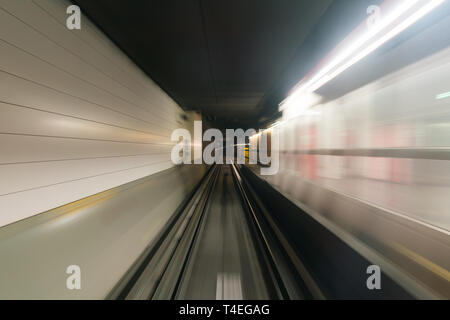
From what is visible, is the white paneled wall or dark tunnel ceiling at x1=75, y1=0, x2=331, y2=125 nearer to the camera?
the white paneled wall

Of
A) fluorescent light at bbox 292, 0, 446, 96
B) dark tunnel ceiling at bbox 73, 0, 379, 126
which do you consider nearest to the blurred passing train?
fluorescent light at bbox 292, 0, 446, 96

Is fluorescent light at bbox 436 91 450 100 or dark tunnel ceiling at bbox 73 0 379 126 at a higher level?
dark tunnel ceiling at bbox 73 0 379 126

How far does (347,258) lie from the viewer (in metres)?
1.31

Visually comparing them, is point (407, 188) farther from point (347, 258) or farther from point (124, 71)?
point (124, 71)

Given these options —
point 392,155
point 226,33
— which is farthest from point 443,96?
point 226,33

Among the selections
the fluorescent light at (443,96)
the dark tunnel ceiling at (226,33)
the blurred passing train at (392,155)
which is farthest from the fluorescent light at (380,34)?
the fluorescent light at (443,96)

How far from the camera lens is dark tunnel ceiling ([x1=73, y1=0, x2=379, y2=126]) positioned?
1.95 m

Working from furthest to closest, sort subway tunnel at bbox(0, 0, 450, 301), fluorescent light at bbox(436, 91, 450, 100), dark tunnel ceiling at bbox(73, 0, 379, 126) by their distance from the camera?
dark tunnel ceiling at bbox(73, 0, 379, 126), fluorescent light at bbox(436, 91, 450, 100), subway tunnel at bbox(0, 0, 450, 301)

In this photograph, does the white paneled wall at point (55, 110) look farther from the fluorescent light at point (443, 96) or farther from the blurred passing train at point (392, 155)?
the fluorescent light at point (443, 96)

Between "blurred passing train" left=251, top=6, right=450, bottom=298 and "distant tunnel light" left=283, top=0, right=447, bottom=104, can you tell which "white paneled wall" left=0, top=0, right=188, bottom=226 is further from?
"distant tunnel light" left=283, top=0, right=447, bottom=104

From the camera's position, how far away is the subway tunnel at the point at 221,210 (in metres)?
1.29

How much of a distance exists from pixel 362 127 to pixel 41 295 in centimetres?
440

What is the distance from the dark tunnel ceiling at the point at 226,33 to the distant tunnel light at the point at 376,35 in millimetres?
247

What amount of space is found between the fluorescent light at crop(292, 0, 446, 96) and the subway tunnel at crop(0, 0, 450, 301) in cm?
1
